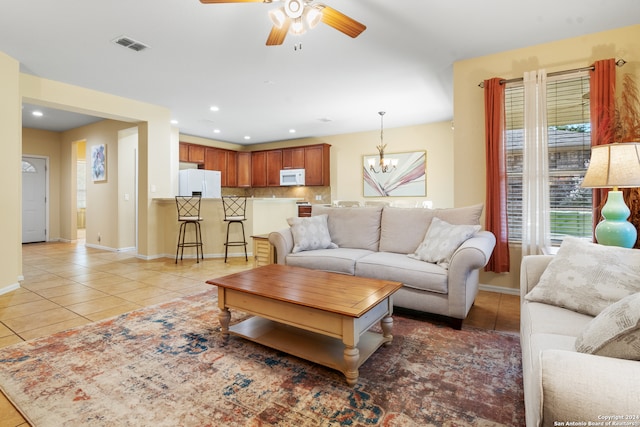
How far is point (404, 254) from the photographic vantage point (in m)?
3.18

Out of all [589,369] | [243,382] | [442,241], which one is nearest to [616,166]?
[442,241]

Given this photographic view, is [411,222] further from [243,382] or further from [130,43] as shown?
[130,43]

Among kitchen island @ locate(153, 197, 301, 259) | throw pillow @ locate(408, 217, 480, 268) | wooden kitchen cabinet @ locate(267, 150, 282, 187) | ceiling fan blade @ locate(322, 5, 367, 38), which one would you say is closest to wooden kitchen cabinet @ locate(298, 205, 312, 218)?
wooden kitchen cabinet @ locate(267, 150, 282, 187)

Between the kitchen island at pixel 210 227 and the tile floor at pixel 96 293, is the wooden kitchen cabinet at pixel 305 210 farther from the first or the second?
the tile floor at pixel 96 293

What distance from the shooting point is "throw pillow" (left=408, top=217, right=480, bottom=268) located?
8.66 feet

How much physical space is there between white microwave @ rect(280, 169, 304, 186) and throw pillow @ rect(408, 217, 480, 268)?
16.4 feet

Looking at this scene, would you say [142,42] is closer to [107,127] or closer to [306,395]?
[306,395]

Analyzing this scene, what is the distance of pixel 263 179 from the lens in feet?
27.3

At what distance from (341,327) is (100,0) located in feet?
9.94

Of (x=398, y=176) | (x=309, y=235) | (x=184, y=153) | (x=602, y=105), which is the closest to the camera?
(x=602, y=105)

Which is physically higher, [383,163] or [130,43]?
[130,43]

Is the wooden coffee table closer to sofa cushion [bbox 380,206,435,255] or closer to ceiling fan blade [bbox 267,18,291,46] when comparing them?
sofa cushion [bbox 380,206,435,255]

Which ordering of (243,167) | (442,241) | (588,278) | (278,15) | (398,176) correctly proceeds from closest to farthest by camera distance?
1. (588,278)
2. (278,15)
3. (442,241)
4. (398,176)
5. (243,167)

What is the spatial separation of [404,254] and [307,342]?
1528mm
